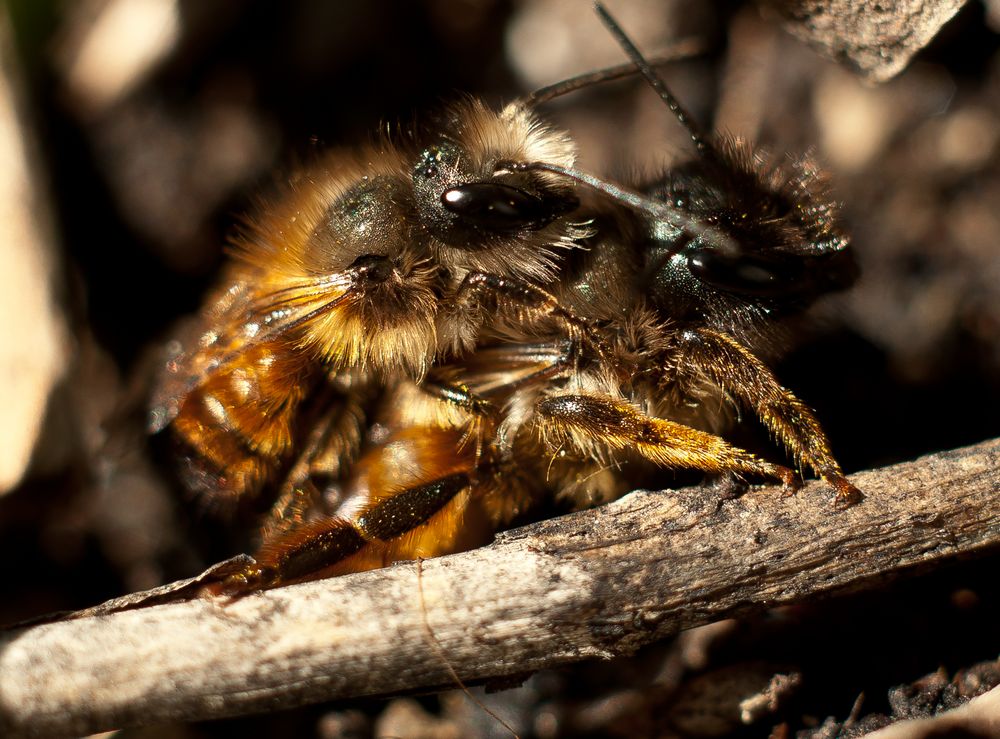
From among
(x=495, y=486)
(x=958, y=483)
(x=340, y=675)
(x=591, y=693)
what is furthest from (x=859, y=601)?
(x=340, y=675)

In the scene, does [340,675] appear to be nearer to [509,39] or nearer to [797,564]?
[797,564]

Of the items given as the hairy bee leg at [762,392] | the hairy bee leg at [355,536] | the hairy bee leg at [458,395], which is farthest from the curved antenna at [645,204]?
the hairy bee leg at [355,536]

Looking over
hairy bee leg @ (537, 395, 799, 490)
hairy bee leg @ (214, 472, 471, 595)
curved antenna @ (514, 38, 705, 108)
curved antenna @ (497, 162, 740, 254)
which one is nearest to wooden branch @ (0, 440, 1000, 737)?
hairy bee leg @ (537, 395, 799, 490)

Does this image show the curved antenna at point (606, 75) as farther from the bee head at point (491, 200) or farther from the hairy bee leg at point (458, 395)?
the hairy bee leg at point (458, 395)

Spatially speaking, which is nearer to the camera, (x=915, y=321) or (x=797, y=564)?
(x=797, y=564)

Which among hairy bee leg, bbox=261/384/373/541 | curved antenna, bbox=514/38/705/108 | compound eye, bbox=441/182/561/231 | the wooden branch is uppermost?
curved antenna, bbox=514/38/705/108

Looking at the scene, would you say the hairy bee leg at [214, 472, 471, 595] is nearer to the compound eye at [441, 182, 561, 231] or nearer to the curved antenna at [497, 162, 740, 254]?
the compound eye at [441, 182, 561, 231]
